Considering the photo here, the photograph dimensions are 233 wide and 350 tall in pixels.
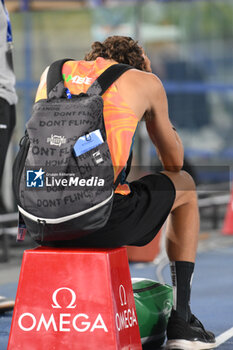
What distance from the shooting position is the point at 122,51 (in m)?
3.84

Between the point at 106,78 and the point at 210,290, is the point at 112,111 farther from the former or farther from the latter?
the point at 210,290

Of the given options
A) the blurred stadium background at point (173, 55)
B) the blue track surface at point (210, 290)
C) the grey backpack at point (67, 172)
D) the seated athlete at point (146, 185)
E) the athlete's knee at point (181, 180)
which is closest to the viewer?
the grey backpack at point (67, 172)

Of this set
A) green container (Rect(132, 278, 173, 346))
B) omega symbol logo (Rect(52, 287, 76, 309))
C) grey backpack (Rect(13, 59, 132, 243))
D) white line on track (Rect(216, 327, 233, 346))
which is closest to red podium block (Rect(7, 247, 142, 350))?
omega symbol logo (Rect(52, 287, 76, 309))

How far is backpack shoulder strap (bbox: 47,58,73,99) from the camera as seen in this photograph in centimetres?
363

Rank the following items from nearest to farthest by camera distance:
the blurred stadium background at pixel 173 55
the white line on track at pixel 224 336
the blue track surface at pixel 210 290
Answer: the white line on track at pixel 224 336, the blue track surface at pixel 210 290, the blurred stadium background at pixel 173 55

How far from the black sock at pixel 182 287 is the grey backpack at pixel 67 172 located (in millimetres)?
647

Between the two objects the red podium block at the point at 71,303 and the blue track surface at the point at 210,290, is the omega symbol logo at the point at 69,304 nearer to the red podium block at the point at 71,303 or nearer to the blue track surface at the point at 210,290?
the red podium block at the point at 71,303

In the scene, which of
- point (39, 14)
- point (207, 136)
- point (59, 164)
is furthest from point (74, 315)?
point (207, 136)

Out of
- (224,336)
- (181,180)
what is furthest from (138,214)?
(224,336)

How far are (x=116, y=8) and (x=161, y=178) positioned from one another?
39.8 feet

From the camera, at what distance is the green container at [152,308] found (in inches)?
154

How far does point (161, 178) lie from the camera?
150 inches

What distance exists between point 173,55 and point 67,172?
1536cm

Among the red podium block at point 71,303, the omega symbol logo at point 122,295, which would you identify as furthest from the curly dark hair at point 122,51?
the omega symbol logo at point 122,295
